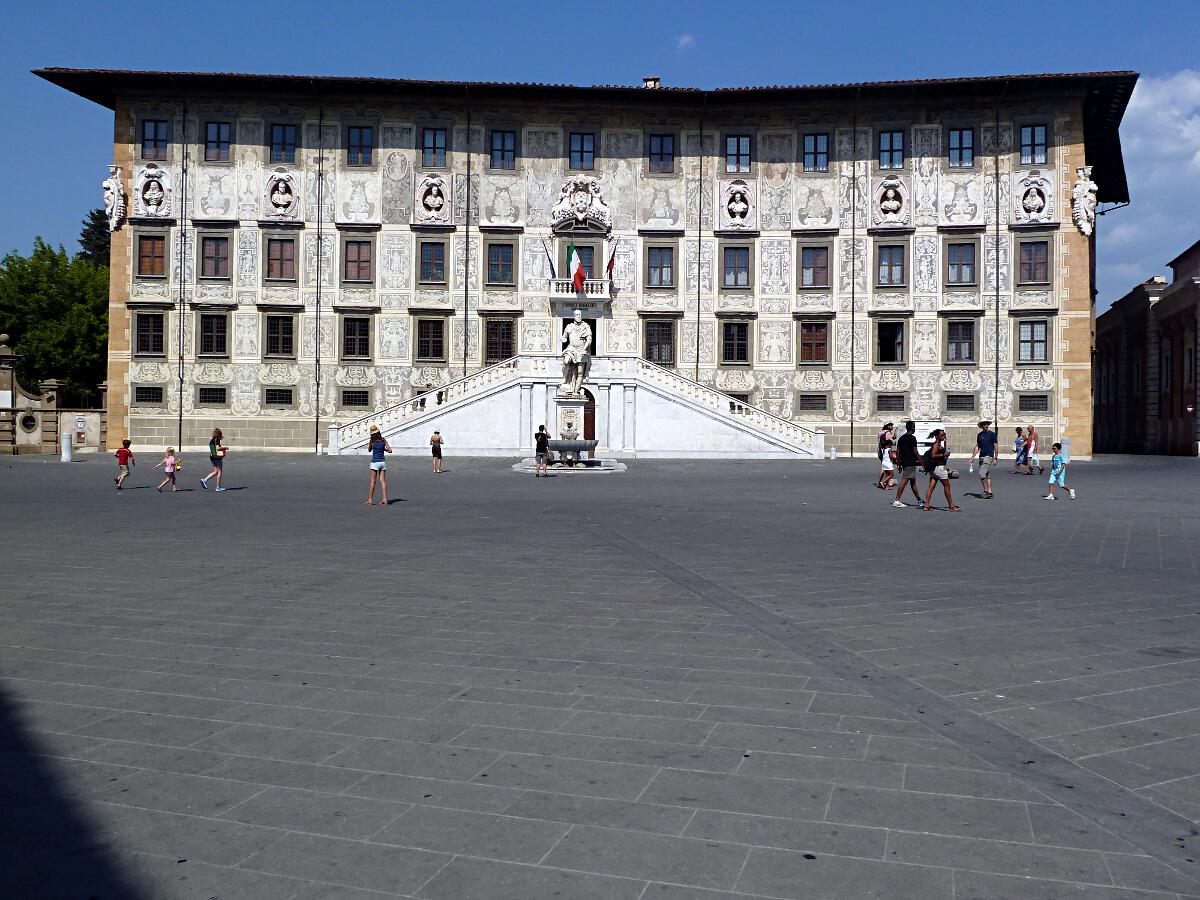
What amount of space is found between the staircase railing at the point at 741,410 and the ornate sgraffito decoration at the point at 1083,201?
1398 centimetres

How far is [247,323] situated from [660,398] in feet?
58.9

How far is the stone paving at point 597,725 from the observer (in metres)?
3.45

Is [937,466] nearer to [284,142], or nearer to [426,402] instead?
[426,402]

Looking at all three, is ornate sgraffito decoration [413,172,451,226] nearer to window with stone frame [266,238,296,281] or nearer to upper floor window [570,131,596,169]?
window with stone frame [266,238,296,281]

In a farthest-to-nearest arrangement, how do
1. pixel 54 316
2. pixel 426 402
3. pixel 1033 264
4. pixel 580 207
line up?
pixel 54 316
pixel 580 207
pixel 1033 264
pixel 426 402

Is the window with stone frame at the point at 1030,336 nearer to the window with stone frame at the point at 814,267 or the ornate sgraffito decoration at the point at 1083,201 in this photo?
the ornate sgraffito decoration at the point at 1083,201

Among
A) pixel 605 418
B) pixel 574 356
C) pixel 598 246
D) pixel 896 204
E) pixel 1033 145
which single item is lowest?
pixel 605 418

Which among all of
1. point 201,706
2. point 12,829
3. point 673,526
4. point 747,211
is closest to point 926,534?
point 673,526

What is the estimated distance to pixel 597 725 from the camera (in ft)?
16.5

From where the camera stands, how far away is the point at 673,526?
15320 mm

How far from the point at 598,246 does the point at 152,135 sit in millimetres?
19379

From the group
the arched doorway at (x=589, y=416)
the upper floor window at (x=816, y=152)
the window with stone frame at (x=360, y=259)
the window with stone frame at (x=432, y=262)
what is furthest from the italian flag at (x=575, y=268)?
the upper floor window at (x=816, y=152)

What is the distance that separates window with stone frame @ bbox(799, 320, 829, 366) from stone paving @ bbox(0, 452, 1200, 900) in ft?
107

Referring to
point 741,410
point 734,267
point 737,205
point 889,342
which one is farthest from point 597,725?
point 737,205
